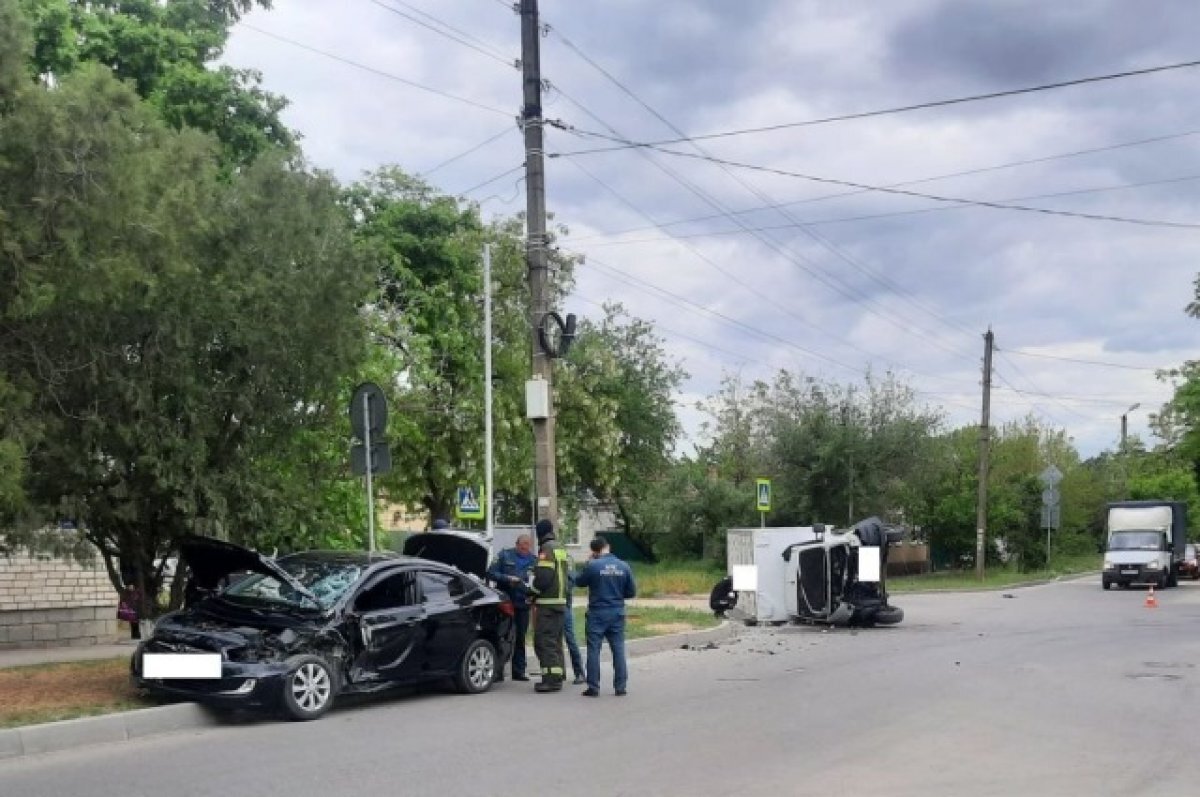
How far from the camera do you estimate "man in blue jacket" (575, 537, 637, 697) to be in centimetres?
1210

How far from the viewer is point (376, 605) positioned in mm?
11383

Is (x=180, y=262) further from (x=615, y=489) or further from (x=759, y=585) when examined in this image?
(x=615, y=489)

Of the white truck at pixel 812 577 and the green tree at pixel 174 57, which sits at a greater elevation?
the green tree at pixel 174 57

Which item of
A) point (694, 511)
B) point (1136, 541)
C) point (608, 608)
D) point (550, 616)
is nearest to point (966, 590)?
point (1136, 541)

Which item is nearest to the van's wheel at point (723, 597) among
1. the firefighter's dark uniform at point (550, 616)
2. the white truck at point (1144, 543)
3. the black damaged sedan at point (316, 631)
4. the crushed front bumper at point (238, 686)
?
the black damaged sedan at point (316, 631)

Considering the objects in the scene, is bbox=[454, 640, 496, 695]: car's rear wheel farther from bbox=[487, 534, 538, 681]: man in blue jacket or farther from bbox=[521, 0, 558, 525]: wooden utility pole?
bbox=[521, 0, 558, 525]: wooden utility pole

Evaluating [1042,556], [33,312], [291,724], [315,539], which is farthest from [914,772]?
[1042,556]

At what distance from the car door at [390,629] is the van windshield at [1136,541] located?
29611 millimetres

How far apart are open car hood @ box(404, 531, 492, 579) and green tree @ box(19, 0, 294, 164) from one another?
742 centimetres

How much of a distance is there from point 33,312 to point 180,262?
164cm

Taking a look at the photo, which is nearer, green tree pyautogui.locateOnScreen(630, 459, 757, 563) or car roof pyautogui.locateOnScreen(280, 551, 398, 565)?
car roof pyautogui.locateOnScreen(280, 551, 398, 565)

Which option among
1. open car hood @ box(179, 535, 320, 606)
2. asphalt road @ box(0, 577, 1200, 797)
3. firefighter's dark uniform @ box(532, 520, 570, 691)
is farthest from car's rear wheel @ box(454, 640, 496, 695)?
open car hood @ box(179, 535, 320, 606)

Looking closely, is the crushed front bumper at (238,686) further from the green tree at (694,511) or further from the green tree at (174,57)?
the green tree at (694,511)

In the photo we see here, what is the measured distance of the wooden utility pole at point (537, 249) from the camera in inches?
642
